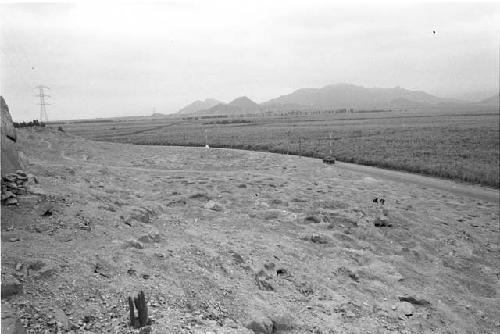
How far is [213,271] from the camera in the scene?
8.12m

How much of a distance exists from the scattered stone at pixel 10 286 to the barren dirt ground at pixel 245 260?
0.39ft

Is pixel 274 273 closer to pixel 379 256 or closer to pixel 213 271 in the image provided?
pixel 213 271

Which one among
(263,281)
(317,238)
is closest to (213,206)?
(317,238)

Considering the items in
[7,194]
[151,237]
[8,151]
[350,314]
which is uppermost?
[8,151]

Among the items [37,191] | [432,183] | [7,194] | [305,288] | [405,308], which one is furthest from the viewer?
[432,183]

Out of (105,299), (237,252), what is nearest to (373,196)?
(237,252)

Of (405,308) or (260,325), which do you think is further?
(405,308)

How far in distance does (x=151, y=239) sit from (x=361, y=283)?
18.8ft

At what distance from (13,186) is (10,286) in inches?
168

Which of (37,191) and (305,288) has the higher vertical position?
(37,191)

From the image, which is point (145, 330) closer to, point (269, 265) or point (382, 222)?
point (269, 265)

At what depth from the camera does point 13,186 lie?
8.95m

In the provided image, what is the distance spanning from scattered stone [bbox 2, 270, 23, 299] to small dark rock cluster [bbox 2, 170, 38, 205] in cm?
337

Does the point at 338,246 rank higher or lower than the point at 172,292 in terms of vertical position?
lower
